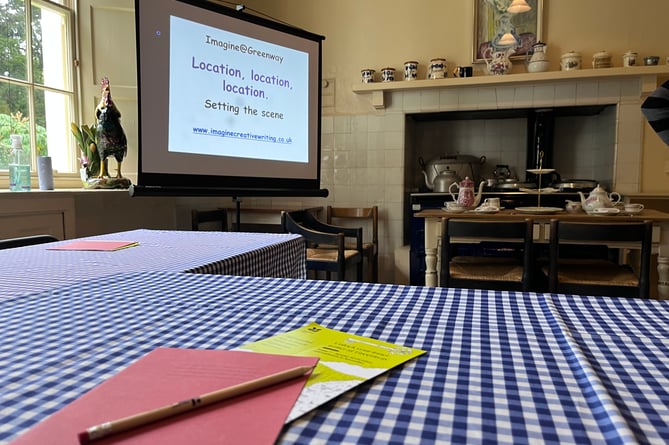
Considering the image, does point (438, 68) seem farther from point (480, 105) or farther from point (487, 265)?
point (487, 265)

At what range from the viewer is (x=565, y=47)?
3.60 m

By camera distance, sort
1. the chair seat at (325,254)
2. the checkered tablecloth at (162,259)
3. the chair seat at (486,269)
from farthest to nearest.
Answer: the chair seat at (325,254)
the chair seat at (486,269)
the checkered tablecloth at (162,259)

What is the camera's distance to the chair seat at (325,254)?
3125 millimetres

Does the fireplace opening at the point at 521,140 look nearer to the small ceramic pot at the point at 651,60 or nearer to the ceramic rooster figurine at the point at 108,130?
the small ceramic pot at the point at 651,60

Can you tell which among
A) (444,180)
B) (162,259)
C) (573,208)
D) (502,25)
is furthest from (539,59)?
(162,259)

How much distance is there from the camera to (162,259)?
119 cm

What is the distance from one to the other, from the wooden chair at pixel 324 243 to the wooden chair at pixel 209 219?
0.74 metres

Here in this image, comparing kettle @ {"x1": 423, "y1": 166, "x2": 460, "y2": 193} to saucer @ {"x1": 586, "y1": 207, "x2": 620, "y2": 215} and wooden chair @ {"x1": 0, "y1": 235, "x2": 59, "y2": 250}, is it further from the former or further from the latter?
wooden chair @ {"x1": 0, "y1": 235, "x2": 59, "y2": 250}

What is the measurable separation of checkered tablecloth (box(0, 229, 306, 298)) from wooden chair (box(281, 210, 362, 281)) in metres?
1.17

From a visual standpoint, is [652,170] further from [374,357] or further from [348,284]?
[374,357]

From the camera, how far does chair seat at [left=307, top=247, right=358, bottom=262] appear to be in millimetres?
3125

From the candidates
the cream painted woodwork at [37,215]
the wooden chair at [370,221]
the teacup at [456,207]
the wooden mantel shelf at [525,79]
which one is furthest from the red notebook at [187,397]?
the wooden mantel shelf at [525,79]

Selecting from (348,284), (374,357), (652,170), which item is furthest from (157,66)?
(652,170)

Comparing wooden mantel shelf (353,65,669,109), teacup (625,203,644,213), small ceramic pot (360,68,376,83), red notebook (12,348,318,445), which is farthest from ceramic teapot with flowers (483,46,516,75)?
red notebook (12,348,318,445)
